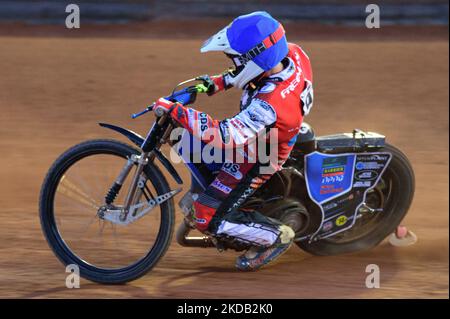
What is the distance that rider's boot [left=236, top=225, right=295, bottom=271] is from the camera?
566 cm

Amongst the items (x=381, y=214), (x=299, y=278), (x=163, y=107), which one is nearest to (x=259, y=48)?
(x=163, y=107)

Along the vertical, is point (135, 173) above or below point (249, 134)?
below

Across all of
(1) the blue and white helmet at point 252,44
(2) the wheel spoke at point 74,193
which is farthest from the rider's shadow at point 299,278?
(1) the blue and white helmet at point 252,44

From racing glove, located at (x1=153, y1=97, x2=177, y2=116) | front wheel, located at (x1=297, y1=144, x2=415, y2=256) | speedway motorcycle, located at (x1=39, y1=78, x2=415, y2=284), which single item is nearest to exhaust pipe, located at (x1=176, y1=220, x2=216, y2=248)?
speedway motorcycle, located at (x1=39, y1=78, x2=415, y2=284)

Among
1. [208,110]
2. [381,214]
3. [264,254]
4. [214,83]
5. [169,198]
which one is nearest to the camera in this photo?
[169,198]

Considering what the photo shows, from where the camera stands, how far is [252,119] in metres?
5.23

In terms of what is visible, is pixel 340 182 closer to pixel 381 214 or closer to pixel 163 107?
pixel 381 214

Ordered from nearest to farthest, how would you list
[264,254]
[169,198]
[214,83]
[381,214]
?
1. [169,198]
2. [264,254]
3. [214,83]
4. [381,214]

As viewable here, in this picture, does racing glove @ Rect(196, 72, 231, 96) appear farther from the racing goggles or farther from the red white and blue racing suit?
the racing goggles

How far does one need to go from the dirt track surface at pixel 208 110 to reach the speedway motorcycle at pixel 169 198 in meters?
0.20

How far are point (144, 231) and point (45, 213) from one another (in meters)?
0.82

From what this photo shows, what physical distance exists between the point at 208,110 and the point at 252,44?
5.14 metres

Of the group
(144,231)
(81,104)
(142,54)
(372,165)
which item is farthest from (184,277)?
(142,54)

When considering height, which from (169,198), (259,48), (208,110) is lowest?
(169,198)
